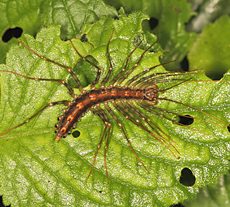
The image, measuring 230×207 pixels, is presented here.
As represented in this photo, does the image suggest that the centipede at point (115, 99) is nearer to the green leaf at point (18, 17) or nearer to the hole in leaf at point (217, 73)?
the green leaf at point (18, 17)

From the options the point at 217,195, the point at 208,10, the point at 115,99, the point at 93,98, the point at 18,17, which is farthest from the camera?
the point at 208,10

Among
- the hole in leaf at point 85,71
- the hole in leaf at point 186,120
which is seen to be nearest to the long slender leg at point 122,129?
the hole in leaf at point 85,71

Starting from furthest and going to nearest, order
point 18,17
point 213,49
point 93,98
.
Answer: point 213,49 < point 18,17 < point 93,98

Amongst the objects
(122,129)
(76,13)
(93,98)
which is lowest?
(122,129)

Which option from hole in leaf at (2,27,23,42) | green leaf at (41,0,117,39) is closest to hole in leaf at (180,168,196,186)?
green leaf at (41,0,117,39)

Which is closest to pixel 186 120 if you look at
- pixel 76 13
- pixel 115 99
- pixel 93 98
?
pixel 115 99

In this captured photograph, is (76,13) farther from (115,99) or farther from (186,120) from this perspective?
(186,120)

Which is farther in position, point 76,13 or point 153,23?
point 153,23
